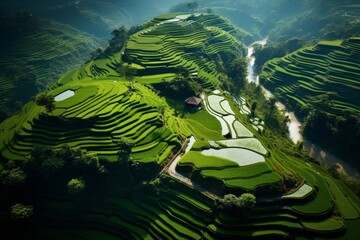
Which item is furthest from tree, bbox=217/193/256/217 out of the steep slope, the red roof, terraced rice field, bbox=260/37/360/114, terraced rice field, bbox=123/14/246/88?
the steep slope

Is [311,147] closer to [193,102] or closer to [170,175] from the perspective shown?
[193,102]

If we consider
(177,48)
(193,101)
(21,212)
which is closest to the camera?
(21,212)

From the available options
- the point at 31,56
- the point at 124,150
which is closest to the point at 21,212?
the point at 124,150

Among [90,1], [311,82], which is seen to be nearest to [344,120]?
[311,82]

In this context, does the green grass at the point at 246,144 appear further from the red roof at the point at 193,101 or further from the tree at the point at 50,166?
the tree at the point at 50,166

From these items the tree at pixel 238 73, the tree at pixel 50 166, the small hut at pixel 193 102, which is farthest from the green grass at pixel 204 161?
the tree at pixel 238 73

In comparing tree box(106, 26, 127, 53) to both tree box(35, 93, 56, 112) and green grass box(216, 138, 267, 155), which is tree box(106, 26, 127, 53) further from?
green grass box(216, 138, 267, 155)

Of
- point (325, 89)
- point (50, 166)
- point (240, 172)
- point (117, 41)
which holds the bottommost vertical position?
point (325, 89)
